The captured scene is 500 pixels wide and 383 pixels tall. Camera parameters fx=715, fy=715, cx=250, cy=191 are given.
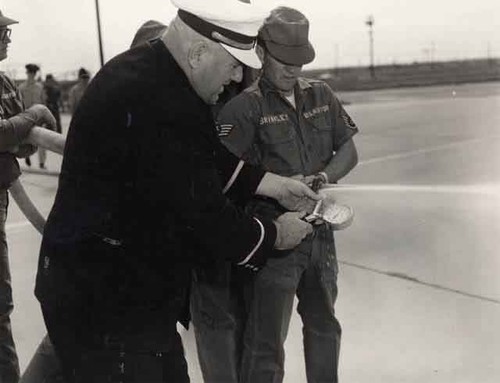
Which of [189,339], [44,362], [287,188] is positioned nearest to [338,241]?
[189,339]

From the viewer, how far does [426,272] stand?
435cm

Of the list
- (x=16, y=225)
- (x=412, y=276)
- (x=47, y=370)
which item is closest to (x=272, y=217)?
(x=47, y=370)

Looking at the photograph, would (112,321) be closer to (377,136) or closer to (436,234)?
(436,234)

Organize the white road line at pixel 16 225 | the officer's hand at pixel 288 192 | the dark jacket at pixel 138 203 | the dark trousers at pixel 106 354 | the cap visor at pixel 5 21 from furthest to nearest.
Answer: the white road line at pixel 16 225
the cap visor at pixel 5 21
the officer's hand at pixel 288 192
the dark trousers at pixel 106 354
the dark jacket at pixel 138 203

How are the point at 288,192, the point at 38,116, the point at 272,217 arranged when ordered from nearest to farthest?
the point at 288,192 < the point at 38,116 < the point at 272,217

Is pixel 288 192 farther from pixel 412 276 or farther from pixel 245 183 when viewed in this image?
pixel 412 276

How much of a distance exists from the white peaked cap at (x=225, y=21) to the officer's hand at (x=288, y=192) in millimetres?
608

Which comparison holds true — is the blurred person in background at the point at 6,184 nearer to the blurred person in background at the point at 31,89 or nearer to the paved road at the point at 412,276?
the paved road at the point at 412,276

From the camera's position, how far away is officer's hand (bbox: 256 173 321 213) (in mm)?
2102

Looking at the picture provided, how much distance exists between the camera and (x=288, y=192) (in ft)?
6.96

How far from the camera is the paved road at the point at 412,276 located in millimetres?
3189

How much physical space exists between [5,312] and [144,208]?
1495 mm

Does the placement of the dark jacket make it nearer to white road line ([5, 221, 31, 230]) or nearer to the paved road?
the paved road

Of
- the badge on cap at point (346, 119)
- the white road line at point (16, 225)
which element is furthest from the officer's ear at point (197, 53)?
the white road line at point (16, 225)
